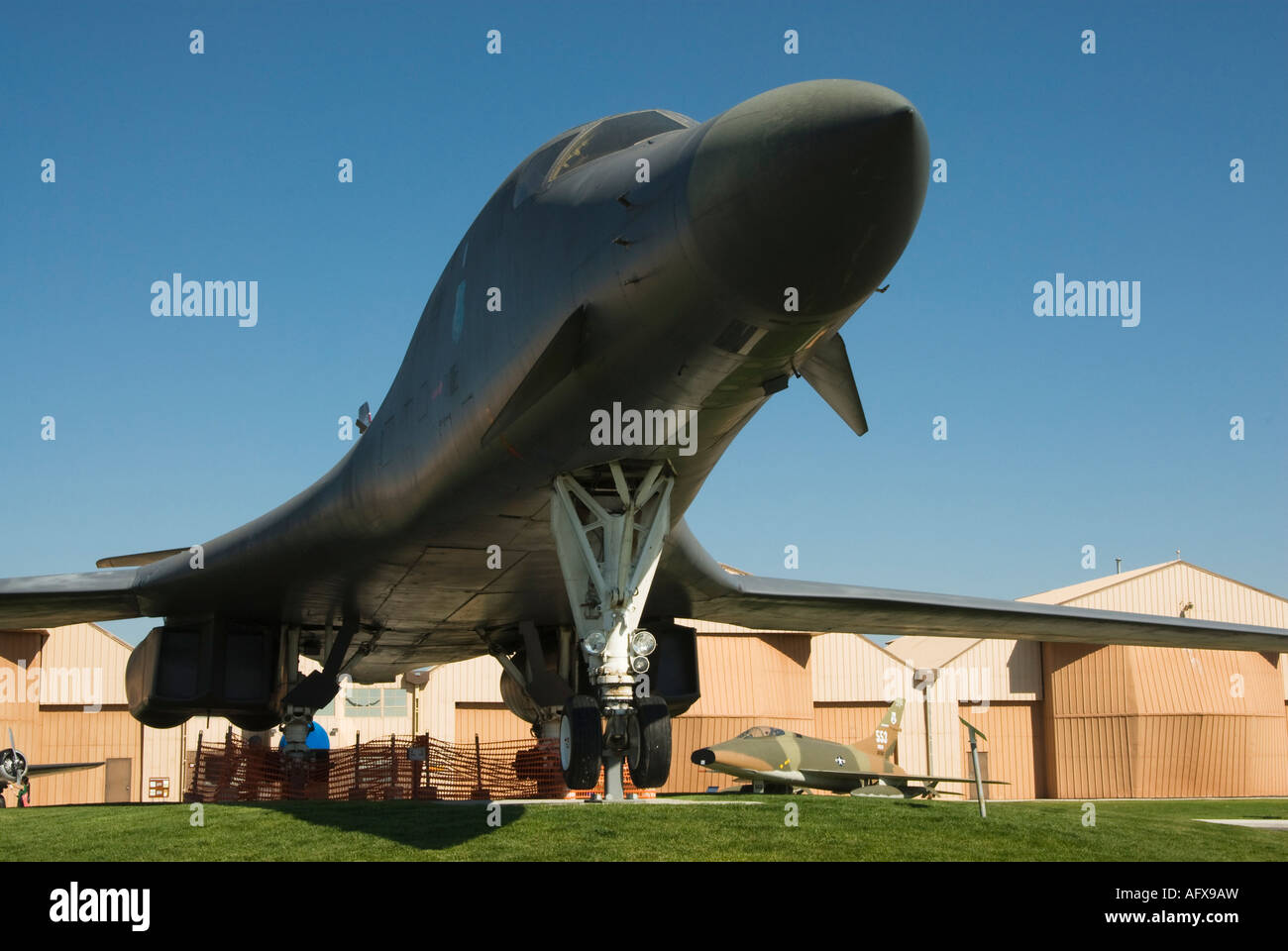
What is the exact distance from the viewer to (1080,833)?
10.2m

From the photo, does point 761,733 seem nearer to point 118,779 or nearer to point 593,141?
point 593,141

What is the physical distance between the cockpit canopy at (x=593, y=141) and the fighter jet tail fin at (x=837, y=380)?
6.31ft

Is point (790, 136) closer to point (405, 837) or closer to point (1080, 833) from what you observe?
point (405, 837)

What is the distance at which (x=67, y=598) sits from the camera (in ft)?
45.5

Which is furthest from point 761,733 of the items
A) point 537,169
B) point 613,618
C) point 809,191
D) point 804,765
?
point 809,191

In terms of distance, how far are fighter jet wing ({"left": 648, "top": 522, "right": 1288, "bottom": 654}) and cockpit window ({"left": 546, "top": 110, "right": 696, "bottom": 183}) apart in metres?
7.37

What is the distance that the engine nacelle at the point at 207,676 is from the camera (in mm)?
13891

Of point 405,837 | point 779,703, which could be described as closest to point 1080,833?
point 405,837

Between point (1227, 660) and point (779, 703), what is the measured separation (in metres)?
14.5

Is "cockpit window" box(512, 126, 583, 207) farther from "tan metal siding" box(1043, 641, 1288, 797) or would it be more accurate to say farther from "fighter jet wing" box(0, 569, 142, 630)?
"tan metal siding" box(1043, 641, 1288, 797)

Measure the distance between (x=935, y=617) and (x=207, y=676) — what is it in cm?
993

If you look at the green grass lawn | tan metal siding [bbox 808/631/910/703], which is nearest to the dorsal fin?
the green grass lawn

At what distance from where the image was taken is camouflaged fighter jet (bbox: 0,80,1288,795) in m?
6.18

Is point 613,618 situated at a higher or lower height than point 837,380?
lower
